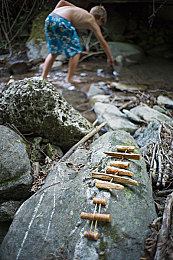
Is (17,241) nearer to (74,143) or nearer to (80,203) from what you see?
(80,203)

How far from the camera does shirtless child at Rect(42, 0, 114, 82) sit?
262 cm

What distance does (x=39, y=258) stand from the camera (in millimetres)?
1306

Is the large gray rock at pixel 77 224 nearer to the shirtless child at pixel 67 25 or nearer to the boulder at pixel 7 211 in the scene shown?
the boulder at pixel 7 211

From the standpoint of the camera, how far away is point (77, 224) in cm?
136

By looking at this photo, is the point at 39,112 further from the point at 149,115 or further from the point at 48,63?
the point at 149,115

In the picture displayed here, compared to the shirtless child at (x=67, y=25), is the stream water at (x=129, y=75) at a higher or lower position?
lower

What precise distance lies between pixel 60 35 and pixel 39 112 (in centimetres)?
134

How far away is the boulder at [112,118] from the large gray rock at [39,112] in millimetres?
631

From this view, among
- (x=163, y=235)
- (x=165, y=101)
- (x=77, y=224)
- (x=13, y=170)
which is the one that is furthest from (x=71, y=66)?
(x=163, y=235)

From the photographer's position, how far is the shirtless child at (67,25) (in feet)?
8.61

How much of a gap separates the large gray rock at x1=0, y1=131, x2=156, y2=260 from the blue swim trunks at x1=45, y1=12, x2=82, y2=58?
2075mm

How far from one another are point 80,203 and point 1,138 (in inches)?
43.1

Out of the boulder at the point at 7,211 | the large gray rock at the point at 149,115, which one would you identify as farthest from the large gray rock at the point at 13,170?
the large gray rock at the point at 149,115

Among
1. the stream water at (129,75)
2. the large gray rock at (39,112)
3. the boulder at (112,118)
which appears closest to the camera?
the large gray rock at (39,112)
